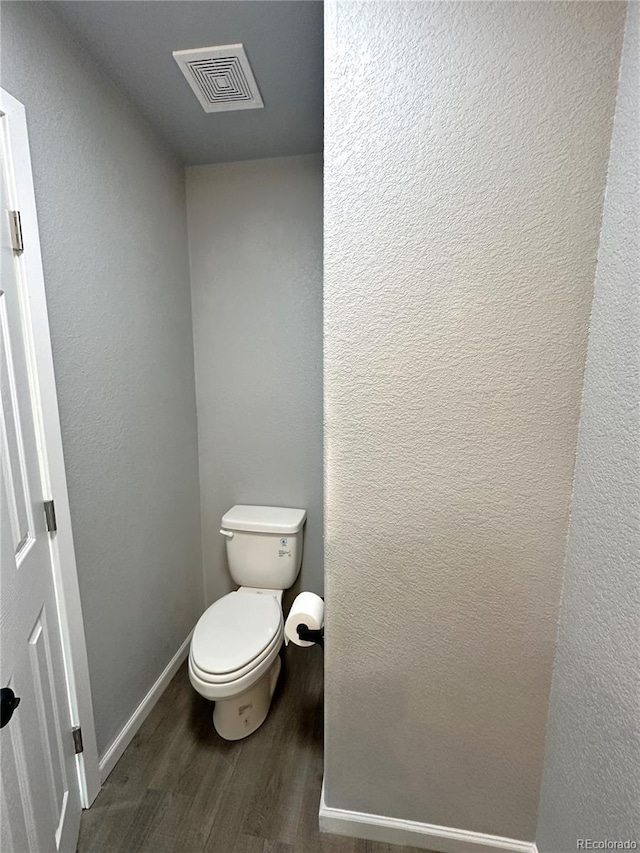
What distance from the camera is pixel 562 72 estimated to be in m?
0.80

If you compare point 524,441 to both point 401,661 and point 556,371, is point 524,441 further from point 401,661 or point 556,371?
point 401,661

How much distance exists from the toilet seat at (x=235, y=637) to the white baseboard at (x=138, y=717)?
1.26 feet

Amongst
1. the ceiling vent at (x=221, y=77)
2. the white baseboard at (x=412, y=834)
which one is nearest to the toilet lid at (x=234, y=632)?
the white baseboard at (x=412, y=834)

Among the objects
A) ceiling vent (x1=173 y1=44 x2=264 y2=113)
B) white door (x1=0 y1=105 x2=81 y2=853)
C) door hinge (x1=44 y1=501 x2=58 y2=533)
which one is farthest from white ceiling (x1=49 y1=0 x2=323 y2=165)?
door hinge (x1=44 y1=501 x2=58 y2=533)

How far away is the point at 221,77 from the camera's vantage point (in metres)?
1.27

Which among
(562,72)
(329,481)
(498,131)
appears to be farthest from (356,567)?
Answer: (562,72)

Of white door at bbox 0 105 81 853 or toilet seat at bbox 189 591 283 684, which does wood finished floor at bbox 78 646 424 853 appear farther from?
toilet seat at bbox 189 591 283 684

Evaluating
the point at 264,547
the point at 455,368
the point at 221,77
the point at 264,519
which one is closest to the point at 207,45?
the point at 221,77

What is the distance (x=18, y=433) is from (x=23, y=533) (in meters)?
0.26

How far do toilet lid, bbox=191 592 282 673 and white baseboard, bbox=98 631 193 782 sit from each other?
40 cm

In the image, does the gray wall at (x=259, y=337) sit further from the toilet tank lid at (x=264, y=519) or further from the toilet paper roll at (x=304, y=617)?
the toilet paper roll at (x=304, y=617)

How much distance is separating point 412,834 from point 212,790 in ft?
2.19

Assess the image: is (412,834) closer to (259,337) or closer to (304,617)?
(304,617)

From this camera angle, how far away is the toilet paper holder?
1190 millimetres
